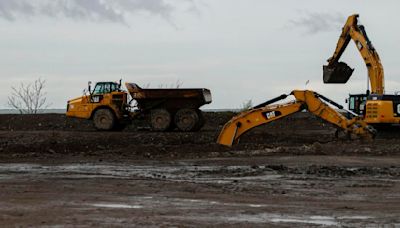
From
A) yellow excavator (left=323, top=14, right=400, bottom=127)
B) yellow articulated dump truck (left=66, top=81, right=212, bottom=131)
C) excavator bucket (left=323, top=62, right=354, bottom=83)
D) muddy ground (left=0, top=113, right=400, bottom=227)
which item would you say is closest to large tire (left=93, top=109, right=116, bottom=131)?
yellow articulated dump truck (left=66, top=81, right=212, bottom=131)

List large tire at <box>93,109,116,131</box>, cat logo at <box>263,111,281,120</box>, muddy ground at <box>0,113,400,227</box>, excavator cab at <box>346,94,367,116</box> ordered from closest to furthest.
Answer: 1. muddy ground at <box>0,113,400,227</box>
2. cat logo at <box>263,111,281,120</box>
3. excavator cab at <box>346,94,367,116</box>
4. large tire at <box>93,109,116,131</box>

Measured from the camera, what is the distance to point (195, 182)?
16.8 meters

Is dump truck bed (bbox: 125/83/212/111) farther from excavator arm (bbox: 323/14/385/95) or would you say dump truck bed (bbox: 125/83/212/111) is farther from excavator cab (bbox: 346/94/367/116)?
excavator cab (bbox: 346/94/367/116)

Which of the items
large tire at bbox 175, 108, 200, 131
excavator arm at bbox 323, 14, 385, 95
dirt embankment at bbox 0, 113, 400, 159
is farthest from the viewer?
large tire at bbox 175, 108, 200, 131

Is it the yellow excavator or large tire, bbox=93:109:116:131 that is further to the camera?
large tire, bbox=93:109:116:131

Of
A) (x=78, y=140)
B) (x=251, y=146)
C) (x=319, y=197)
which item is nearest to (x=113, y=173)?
(x=319, y=197)

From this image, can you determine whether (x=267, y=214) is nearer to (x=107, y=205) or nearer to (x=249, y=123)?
(x=107, y=205)

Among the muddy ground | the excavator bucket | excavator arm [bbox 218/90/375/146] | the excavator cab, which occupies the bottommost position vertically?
the muddy ground

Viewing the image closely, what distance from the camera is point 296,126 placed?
141 feet

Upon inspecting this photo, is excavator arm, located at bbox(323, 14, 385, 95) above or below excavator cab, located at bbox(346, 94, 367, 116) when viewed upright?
above

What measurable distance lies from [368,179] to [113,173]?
5.92 metres

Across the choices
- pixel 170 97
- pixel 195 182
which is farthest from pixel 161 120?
pixel 195 182

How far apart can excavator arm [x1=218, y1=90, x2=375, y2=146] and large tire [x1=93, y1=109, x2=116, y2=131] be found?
32.4 feet

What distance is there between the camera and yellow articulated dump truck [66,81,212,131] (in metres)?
34.8
